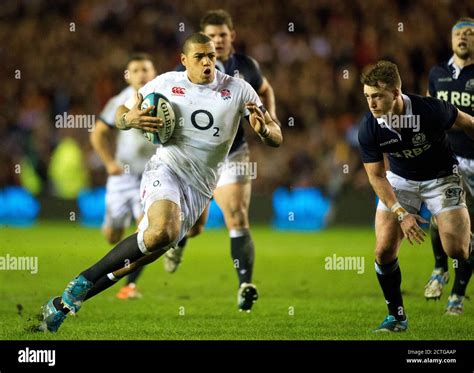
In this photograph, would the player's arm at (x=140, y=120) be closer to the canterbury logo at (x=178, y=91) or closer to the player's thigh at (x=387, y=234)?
the canterbury logo at (x=178, y=91)

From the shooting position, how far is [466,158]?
29.6 ft

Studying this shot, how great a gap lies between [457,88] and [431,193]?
1703 mm

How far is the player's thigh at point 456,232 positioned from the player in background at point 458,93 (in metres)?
1.12

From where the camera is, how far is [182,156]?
7.32 meters

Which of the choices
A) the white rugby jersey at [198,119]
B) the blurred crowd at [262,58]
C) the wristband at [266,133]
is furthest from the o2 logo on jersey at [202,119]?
the blurred crowd at [262,58]

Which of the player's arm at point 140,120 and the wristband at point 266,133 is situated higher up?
the player's arm at point 140,120

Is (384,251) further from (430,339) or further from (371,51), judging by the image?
(371,51)

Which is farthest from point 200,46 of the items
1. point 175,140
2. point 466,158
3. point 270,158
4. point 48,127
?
point 48,127

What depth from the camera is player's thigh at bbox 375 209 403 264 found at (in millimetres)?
7234

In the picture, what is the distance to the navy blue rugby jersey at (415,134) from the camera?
23.6ft

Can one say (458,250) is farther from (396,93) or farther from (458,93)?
(458,93)

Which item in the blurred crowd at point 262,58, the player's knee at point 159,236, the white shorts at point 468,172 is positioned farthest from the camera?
the blurred crowd at point 262,58

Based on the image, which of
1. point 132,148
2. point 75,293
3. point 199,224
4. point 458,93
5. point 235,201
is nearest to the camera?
point 75,293

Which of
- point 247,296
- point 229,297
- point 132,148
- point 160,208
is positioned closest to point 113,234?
point 132,148
